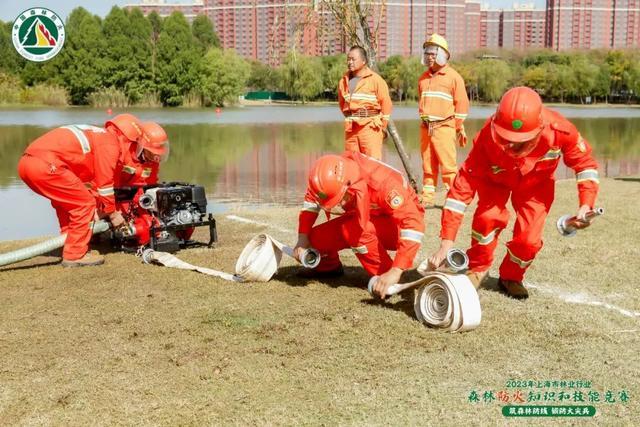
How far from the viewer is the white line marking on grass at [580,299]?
17.5ft

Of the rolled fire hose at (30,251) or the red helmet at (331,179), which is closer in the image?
the red helmet at (331,179)

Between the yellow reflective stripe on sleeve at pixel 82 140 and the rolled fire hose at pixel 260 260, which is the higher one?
the yellow reflective stripe on sleeve at pixel 82 140

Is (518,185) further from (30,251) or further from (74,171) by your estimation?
(30,251)

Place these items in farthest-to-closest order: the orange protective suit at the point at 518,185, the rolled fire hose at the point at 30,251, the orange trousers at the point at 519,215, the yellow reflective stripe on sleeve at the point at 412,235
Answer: the rolled fire hose at the point at 30,251 → the orange trousers at the point at 519,215 → the yellow reflective stripe on sleeve at the point at 412,235 → the orange protective suit at the point at 518,185

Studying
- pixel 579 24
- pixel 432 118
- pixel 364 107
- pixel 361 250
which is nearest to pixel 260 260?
pixel 361 250

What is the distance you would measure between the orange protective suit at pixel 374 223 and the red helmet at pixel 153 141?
2388 mm

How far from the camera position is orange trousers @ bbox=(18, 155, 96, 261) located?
6.93 m

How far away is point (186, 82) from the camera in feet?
232

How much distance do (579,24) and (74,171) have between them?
129664 mm

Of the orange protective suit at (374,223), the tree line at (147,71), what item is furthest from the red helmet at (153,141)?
the tree line at (147,71)

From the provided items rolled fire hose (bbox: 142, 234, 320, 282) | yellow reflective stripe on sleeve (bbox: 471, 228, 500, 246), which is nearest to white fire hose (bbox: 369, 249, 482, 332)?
yellow reflective stripe on sleeve (bbox: 471, 228, 500, 246)

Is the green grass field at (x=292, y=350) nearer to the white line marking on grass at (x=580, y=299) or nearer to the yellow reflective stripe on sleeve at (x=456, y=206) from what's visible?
the white line marking on grass at (x=580, y=299)

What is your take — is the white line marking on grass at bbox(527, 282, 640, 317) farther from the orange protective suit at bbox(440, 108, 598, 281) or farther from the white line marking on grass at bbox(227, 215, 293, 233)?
the white line marking on grass at bbox(227, 215, 293, 233)

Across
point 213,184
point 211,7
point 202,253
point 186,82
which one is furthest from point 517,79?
point 202,253
